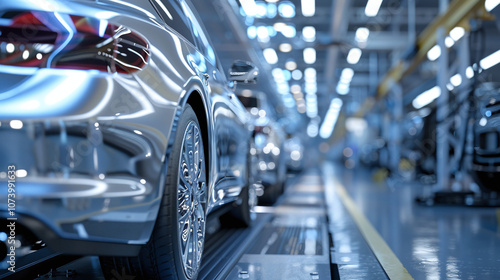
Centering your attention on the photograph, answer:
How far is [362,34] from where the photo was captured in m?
21.8

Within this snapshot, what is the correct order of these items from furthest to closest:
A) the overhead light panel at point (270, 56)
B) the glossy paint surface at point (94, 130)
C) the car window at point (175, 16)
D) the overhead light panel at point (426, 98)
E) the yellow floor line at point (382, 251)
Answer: the overhead light panel at point (426, 98)
the overhead light panel at point (270, 56)
the yellow floor line at point (382, 251)
the car window at point (175, 16)
the glossy paint surface at point (94, 130)

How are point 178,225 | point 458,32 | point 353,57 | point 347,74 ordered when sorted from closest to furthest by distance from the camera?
point 178,225 → point 458,32 → point 353,57 → point 347,74

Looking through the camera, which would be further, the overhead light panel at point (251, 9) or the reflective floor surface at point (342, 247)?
the overhead light panel at point (251, 9)

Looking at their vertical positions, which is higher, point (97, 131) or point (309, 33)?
point (309, 33)

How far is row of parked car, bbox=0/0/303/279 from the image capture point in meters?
1.91

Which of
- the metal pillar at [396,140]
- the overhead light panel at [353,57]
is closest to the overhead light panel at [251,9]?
the metal pillar at [396,140]

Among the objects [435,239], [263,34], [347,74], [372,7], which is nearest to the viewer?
[435,239]

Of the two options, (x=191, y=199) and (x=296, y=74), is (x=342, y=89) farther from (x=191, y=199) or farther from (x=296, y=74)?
(x=191, y=199)

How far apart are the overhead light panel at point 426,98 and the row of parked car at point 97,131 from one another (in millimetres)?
27478

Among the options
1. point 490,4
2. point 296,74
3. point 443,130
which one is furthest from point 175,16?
point 296,74

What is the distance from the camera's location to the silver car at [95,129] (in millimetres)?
1904

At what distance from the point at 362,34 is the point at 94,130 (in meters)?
20.6

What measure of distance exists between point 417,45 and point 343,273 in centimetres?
1252

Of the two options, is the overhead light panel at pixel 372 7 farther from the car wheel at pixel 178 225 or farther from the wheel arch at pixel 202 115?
the car wheel at pixel 178 225
